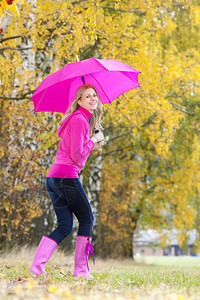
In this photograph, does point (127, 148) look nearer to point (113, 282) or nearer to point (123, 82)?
point (123, 82)

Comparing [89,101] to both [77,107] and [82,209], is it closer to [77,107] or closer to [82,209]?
[77,107]

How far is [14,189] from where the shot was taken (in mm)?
8258

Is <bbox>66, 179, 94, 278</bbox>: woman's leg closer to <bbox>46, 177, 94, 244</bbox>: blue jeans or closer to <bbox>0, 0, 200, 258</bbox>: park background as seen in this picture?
<bbox>46, 177, 94, 244</bbox>: blue jeans

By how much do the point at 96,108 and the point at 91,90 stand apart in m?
0.22

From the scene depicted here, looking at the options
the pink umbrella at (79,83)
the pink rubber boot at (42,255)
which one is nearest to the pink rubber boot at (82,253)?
the pink rubber boot at (42,255)

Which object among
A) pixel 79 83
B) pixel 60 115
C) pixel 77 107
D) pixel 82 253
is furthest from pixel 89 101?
pixel 60 115

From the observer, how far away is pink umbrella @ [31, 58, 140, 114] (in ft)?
14.6

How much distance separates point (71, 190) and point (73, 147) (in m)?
0.43

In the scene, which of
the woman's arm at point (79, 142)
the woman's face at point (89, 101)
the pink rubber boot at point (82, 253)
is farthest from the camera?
the woman's face at point (89, 101)

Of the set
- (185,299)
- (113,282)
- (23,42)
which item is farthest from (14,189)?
(185,299)

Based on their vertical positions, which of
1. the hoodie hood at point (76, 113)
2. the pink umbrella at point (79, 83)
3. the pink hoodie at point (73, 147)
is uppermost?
the pink umbrella at point (79, 83)

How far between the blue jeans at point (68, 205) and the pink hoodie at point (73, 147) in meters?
0.08

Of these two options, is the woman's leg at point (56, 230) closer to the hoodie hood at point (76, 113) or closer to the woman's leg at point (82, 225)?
the woman's leg at point (82, 225)

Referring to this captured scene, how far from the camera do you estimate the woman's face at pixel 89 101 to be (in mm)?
4535
